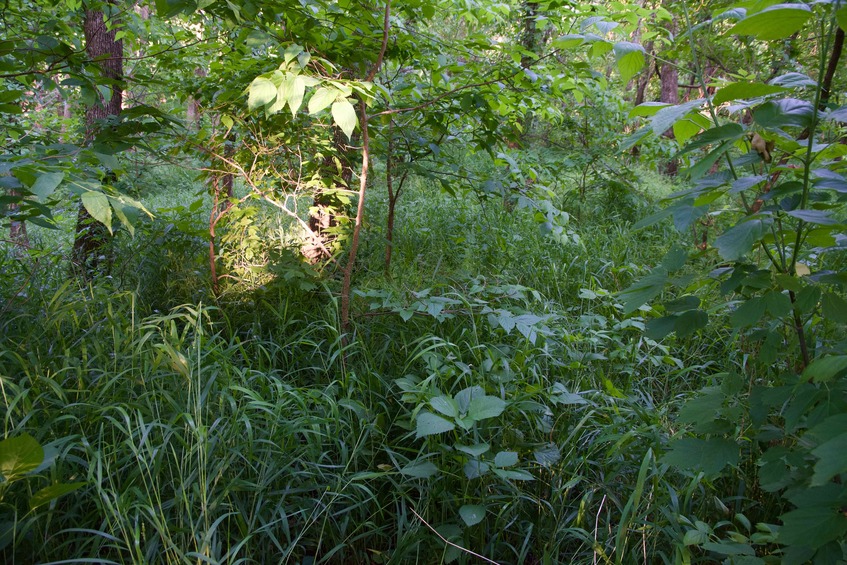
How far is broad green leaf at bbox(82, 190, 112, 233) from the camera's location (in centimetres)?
130

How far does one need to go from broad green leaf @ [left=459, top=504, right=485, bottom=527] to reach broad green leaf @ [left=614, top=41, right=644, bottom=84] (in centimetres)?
136

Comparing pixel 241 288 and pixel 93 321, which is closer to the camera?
pixel 93 321

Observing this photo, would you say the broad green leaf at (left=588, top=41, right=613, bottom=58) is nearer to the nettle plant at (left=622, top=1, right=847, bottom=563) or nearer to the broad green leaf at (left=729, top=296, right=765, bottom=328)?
the nettle plant at (left=622, top=1, right=847, bottom=563)

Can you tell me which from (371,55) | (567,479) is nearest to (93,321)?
(371,55)

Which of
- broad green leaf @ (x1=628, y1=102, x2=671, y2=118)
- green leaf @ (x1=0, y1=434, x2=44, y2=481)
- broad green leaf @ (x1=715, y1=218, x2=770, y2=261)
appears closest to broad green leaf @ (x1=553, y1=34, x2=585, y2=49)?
broad green leaf @ (x1=628, y1=102, x2=671, y2=118)

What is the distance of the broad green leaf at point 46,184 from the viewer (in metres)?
1.27

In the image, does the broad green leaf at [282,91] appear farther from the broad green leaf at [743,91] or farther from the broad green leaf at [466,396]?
the broad green leaf at [743,91]

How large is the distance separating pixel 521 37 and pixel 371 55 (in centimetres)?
315

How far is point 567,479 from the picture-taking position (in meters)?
2.01

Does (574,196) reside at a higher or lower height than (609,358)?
higher

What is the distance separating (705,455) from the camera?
1333 mm

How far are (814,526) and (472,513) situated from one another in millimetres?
942

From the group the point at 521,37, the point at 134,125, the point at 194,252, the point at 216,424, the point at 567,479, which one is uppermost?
the point at 521,37

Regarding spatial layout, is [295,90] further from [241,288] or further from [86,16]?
[86,16]
